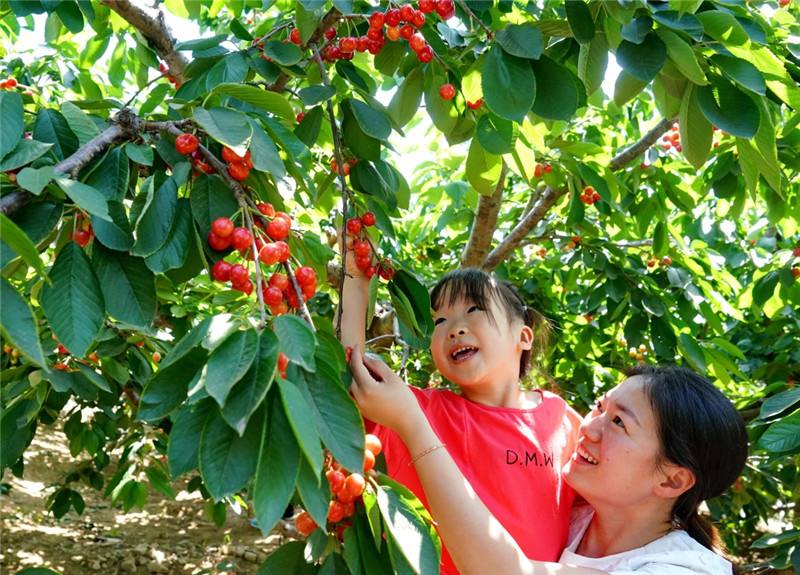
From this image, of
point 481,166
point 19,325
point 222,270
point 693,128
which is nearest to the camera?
point 19,325

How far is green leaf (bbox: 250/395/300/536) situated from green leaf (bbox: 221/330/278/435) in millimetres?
31

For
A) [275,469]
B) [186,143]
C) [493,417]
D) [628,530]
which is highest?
[186,143]

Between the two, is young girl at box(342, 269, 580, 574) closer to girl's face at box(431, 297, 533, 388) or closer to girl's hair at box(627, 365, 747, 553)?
girl's face at box(431, 297, 533, 388)

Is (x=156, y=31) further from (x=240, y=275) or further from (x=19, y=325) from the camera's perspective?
(x=19, y=325)

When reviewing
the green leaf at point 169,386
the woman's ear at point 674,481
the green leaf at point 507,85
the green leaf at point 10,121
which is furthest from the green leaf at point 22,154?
the woman's ear at point 674,481

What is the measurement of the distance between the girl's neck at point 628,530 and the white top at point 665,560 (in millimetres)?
34

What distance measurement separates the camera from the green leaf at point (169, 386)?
3.12 ft

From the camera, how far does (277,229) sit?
1148mm

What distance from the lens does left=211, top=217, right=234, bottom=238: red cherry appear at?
1113 millimetres

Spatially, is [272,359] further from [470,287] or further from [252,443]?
[470,287]

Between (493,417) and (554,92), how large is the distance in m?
0.87

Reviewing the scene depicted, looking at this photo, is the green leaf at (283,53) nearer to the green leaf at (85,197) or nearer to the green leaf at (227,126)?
the green leaf at (227,126)

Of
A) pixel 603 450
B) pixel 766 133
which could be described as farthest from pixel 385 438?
pixel 766 133

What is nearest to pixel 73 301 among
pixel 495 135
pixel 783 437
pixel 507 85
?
pixel 507 85
